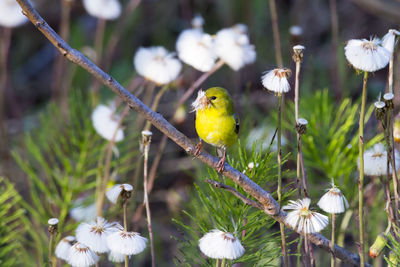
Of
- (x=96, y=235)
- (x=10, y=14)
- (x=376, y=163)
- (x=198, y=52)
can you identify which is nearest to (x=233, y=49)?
(x=198, y=52)

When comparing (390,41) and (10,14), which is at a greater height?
(10,14)

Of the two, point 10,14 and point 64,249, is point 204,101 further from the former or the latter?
point 10,14

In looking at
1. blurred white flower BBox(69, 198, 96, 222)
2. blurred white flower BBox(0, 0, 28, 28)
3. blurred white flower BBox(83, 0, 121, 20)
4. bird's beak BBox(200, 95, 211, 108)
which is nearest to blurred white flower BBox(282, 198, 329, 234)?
bird's beak BBox(200, 95, 211, 108)

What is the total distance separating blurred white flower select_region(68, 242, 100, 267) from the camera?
529 millimetres

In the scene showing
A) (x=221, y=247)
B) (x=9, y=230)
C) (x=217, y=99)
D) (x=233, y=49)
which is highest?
(x=233, y=49)

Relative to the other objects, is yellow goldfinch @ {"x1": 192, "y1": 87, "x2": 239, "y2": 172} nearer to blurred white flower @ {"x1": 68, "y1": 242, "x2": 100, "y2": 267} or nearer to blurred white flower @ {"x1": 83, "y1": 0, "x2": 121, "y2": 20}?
blurred white flower @ {"x1": 68, "y1": 242, "x2": 100, "y2": 267}

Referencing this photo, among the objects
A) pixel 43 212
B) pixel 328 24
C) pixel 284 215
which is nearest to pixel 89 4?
pixel 43 212

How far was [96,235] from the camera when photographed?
556mm

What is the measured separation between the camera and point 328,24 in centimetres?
204

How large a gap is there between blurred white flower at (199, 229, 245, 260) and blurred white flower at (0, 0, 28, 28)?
0.89 meters

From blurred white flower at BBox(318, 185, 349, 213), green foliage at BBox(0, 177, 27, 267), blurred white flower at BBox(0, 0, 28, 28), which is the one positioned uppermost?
blurred white flower at BBox(0, 0, 28, 28)

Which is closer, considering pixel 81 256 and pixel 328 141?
pixel 81 256

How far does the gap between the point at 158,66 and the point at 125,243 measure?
0.48 metres

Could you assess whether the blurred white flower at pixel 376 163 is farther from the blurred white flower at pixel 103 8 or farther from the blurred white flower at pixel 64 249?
the blurred white flower at pixel 103 8
